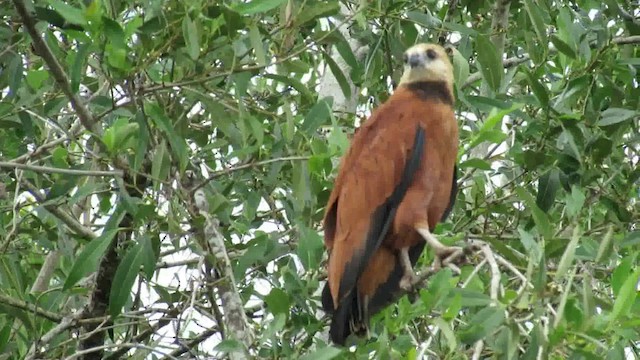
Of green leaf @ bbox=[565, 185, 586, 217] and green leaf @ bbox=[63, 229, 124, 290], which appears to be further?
green leaf @ bbox=[565, 185, 586, 217]

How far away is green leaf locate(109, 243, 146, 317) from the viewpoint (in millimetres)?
3285

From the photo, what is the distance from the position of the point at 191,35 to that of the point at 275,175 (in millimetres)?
749

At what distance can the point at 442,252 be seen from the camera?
11.5 ft

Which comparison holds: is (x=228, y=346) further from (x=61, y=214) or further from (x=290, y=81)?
(x=61, y=214)

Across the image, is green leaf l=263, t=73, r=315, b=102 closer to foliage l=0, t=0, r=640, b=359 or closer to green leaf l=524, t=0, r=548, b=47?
foliage l=0, t=0, r=640, b=359

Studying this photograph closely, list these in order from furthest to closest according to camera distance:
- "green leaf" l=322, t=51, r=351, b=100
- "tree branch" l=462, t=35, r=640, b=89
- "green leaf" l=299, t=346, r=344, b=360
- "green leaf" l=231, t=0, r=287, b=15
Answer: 1. "tree branch" l=462, t=35, r=640, b=89
2. "green leaf" l=322, t=51, r=351, b=100
3. "green leaf" l=231, t=0, r=287, b=15
4. "green leaf" l=299, t=346, r=344, b=360

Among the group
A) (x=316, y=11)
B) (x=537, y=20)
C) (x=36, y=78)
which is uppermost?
(x=36, y=78)

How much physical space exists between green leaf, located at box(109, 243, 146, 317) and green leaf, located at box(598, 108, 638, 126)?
164 cm

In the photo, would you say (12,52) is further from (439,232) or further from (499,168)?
(499,168)

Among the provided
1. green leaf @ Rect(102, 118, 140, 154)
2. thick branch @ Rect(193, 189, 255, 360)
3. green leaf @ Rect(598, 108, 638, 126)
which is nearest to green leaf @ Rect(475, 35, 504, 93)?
green leaf @ Rect(598, 108, 638, 126)

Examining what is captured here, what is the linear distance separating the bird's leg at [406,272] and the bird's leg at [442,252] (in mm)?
166

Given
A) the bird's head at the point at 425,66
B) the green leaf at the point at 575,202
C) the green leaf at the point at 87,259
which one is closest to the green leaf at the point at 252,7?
the green leaf at the point at 87,259

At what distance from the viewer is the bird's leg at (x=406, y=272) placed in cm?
A: 376

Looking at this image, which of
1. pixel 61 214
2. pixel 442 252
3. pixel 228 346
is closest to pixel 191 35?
pixel 228 346
